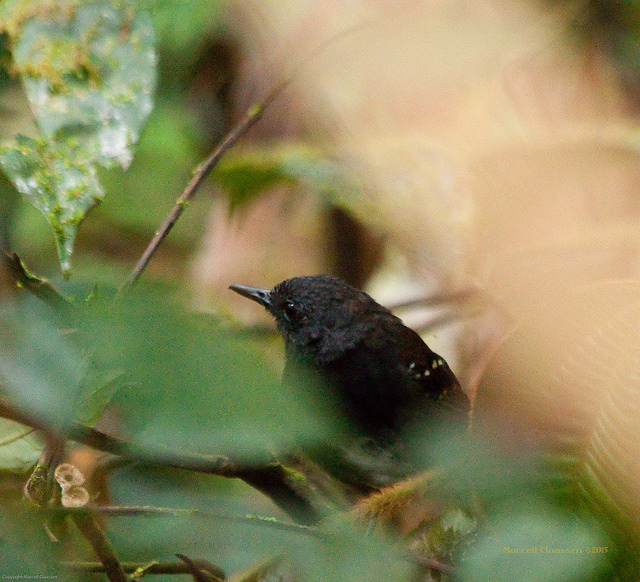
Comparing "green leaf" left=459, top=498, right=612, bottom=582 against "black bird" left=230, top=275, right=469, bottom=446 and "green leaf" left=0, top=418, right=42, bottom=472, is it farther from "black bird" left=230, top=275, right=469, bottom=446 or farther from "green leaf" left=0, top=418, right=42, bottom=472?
"black bird" left=230, top=275, right=469, bottom=446

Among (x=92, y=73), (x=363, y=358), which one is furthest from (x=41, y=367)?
(x=363, y=358)

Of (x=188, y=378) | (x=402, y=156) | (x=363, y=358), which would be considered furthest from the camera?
(x=402, y=156)

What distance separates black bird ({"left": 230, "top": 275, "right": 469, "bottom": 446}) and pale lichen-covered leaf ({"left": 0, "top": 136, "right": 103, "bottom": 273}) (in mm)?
1440

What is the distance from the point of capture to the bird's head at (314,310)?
281 cm

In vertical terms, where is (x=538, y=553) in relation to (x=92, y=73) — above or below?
below

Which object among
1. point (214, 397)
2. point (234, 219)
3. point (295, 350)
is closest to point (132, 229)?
point (234, 219)

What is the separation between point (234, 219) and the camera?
3.89 m

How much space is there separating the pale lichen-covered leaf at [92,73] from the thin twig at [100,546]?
0.66 m

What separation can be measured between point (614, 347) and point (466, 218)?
2089 mm

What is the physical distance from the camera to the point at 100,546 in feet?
3.71

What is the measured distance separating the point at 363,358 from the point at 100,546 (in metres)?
1.62

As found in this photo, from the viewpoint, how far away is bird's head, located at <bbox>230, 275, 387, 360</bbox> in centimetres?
281

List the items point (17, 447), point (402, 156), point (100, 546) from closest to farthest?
point (100, 546), point (17, 447), point (402, 156)

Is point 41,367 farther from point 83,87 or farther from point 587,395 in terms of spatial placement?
point 587,395
